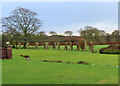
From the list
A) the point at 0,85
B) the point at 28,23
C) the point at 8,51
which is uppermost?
the point at 28,23

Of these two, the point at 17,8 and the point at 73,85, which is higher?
the point at 17,8

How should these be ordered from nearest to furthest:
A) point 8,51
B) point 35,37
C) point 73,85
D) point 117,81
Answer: point 73,85 < point 117,81 < point 8,51 < point 35,37

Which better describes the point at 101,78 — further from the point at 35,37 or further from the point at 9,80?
the point at 35,37

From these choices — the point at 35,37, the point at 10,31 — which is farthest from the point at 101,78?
the point at 10,31

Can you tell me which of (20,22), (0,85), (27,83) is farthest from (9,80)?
(20,22)

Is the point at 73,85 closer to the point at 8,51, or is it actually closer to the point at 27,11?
the point at 8,51

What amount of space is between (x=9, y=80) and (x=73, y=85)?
213 cm

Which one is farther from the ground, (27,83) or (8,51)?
(8,51)

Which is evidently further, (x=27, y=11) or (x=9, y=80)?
(x=27, y=11)

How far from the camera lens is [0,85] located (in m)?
4.81

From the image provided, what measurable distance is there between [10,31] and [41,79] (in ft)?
82.8

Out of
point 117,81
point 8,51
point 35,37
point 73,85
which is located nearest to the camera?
point 73,85

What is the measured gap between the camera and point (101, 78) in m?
5.42

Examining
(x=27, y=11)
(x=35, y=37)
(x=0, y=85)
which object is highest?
(x=27, y=11)
